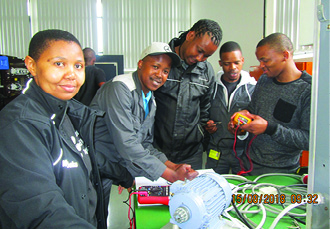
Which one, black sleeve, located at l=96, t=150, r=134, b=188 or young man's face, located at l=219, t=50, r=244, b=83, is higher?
young man's face, located at l=219, t=50, r=244, b=83

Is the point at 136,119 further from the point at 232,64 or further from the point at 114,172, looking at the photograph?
the point at 232,64

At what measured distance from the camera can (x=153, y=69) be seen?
1.47 m

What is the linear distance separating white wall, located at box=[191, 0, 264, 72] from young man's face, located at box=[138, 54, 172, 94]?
10.5ft

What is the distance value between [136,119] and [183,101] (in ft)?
1.81


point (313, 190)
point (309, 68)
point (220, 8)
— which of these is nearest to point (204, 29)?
point (309, 68)

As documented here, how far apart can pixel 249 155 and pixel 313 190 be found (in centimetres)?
105

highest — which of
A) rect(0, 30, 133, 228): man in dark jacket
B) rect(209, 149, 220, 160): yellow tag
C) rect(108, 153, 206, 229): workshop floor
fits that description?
rect(0, 30, 133, 228): man in dark jacket

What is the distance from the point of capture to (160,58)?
1.46m

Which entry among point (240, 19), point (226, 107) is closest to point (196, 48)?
point (226, 107)

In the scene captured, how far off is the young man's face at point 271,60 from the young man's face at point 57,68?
123cm

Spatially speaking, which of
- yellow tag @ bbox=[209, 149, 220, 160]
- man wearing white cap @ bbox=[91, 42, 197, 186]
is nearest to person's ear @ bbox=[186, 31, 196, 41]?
man wearing white cap @ bbox=[91, 42, 197, 186]

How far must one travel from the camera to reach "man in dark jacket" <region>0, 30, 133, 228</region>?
64 centimetres

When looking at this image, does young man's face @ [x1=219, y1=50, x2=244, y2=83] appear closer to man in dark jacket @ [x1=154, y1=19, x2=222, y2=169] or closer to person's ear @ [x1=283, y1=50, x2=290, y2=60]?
man in dark jacket @ [x1=154, y1=19, x2=222, y2=169]

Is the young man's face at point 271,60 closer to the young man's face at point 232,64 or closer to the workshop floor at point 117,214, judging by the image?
the young man's face at point 232,64
